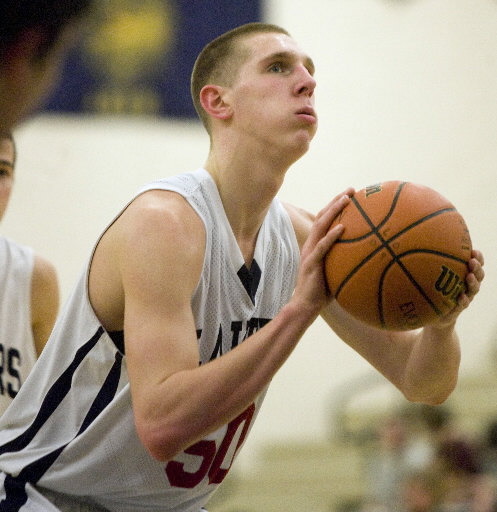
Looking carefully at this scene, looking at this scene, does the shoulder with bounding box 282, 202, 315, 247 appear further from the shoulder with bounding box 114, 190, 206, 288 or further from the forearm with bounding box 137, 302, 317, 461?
the forearm with bounding box 137, 302, 317, 461

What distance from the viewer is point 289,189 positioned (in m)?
8.54

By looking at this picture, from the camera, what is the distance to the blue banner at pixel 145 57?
7.34 metres

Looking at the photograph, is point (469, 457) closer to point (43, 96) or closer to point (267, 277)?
point (267, 277)

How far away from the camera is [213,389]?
7.04 ft

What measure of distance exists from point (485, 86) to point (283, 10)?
259 centimetres

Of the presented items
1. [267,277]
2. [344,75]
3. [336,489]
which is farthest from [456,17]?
[267,277]

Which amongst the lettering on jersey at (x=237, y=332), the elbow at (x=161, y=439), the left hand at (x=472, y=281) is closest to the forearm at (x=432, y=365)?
the left hand at (x=472, y=281)

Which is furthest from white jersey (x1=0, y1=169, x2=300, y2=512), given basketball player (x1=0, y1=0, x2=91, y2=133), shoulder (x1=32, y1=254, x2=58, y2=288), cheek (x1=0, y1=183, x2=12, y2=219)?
basketball player (x1=0, y1=0, x2=91, y2=133)

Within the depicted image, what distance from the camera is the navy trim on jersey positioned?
252 centimetres

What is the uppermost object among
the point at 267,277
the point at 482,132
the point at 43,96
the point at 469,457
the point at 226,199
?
the point at 43,96

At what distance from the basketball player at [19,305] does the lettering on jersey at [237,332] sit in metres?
1.11

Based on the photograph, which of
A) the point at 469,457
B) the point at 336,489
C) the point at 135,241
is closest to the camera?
the point at 135,241

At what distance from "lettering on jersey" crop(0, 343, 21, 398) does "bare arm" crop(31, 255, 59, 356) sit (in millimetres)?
155

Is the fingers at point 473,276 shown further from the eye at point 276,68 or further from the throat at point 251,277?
the eye at point 276,68
